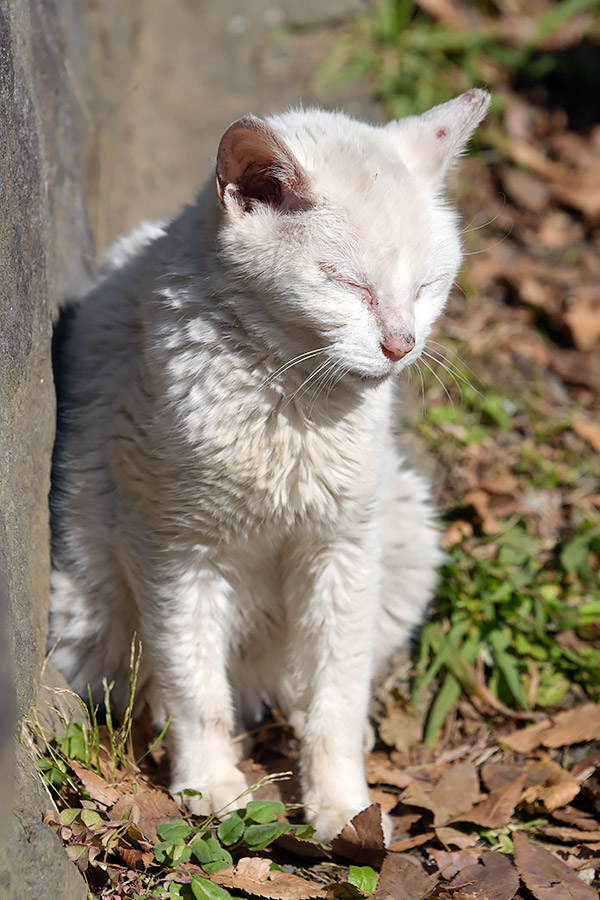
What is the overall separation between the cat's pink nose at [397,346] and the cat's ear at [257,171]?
1.17 ft

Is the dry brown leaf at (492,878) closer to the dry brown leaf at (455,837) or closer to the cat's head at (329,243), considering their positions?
the dry brown leaf at (455,837)

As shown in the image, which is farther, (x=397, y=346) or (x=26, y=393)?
(x=26, y=393)

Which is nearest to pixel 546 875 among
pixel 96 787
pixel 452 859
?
pixel 452 859

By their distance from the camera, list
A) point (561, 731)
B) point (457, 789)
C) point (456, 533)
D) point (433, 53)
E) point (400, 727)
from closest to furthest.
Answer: point (457, 789)
point (561, 731)
point (400, 727)
point (456, 533)
point (433, 53)

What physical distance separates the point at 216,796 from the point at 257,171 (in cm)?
154

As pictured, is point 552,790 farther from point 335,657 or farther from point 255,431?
point 255,431

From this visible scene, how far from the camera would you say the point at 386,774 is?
271 centimetres

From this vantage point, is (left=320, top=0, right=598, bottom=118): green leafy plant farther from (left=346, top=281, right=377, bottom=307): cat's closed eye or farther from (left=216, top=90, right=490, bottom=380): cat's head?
(left=346, top=281, right=377, bottom=307): cat's closed eye

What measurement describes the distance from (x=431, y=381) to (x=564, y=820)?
1.93 meters

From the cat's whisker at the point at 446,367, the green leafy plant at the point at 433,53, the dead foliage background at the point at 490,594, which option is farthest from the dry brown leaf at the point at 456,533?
the green leafy plant at the point at 433,53

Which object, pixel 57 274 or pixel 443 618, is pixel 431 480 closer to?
pixel 443 618

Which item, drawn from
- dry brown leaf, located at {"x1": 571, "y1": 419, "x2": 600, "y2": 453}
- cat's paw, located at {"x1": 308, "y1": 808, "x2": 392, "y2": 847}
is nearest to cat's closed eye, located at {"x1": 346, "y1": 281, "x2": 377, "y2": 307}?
cat's paw, located at {"x1": 308, "y1": 808, "x2": 392, "y2": 847}

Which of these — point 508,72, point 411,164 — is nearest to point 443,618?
point 411,164

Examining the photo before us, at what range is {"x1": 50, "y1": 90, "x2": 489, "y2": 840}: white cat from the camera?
1.94 m
